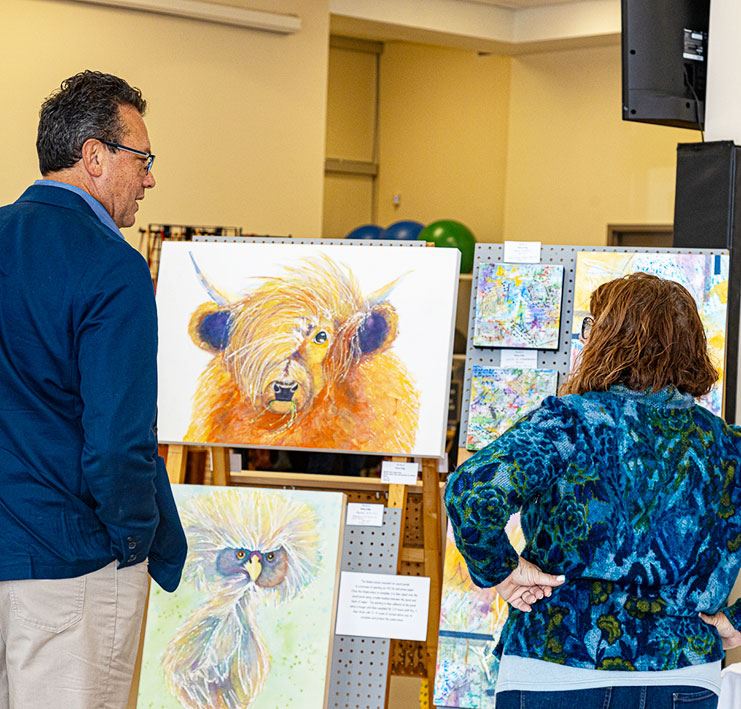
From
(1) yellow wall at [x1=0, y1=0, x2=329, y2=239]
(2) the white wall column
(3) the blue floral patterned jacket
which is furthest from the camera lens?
(1) yellow wall at [x1=0, y1=0, x2=329, y2=239]

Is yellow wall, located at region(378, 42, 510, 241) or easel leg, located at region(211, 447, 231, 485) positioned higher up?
yellow wall, located at region(378, 42, 510, 241)

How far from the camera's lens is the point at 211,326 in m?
3.60

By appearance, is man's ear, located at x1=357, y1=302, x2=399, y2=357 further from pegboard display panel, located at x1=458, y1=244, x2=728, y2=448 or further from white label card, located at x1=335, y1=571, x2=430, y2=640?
white label card, located at x1=335, y1=571, x2=430, y2=640

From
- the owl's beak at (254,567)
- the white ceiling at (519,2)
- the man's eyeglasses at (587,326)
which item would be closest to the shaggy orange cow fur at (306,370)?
the owl's beak at (254,567)

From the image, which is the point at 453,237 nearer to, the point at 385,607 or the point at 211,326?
the point at 211,326

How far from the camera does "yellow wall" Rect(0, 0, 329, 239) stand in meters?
7.53

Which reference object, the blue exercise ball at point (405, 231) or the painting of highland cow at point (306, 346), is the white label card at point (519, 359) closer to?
the painting of highland cow at point (306, 346)

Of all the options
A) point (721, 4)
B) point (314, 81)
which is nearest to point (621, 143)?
point (314, 81)

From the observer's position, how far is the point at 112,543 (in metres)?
2.13

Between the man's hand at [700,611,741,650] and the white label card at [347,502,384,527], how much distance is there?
136 centimetres

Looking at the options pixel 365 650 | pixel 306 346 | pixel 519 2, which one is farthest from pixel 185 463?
pixel 519 2

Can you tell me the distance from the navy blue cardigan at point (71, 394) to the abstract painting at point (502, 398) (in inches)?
61.9

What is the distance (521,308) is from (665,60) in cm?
116

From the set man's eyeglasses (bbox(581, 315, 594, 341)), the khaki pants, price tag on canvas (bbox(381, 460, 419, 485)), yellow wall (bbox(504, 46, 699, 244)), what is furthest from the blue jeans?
yellow wall (bbox(504, 46, 699, 244))
